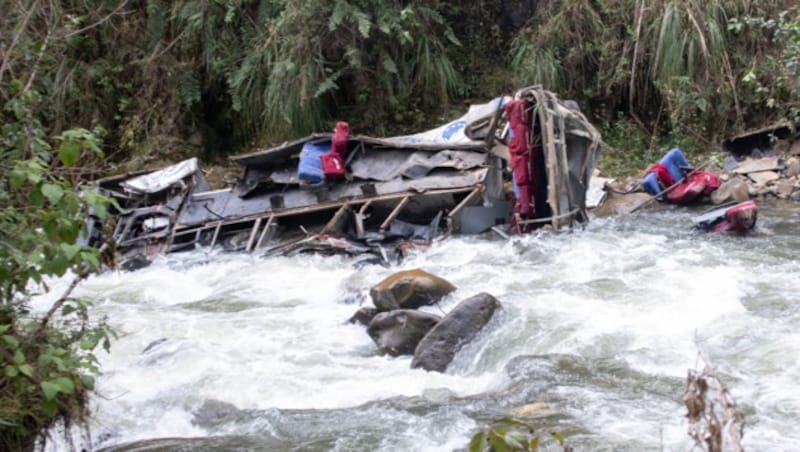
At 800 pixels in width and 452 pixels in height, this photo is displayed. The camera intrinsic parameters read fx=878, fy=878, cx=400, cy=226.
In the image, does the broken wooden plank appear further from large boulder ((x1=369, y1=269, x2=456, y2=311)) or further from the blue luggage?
large boulder ((x1=369, y1=269, x2=456, y2=311))

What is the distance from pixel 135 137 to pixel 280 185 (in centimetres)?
500

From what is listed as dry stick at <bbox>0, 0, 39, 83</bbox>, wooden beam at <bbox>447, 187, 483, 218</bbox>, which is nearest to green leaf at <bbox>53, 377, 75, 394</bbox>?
dry stick at <bbox>0, 0, 39, 83</bbox>

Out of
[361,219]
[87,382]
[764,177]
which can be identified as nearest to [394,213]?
[361,219]

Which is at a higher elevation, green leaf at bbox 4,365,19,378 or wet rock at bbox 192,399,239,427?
green leaf at bbox 4,365,19,378

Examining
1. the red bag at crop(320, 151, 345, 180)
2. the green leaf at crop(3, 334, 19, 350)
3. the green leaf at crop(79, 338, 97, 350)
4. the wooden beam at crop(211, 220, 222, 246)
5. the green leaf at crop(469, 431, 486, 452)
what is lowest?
the wooden beam at crop(211, 220, 222, 246)

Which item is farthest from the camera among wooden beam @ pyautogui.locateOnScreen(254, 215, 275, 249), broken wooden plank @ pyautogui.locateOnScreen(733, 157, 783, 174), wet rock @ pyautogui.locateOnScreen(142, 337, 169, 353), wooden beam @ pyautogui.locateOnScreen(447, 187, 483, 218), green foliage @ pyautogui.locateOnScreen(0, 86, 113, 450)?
broken wooden plank @ pyautogui.locateOnScreen(733, 157, 783, 174)

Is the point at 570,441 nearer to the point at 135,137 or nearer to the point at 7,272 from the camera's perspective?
the point at 7,272

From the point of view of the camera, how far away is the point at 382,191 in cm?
1068

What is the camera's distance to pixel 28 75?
4.49 metres

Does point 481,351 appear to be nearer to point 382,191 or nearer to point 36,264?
point 36,264

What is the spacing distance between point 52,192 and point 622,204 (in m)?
9.11

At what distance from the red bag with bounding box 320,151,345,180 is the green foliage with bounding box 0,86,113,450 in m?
6.89

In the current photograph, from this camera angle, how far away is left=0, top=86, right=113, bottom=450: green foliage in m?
3.40

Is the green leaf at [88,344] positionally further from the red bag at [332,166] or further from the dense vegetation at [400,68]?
the dense vegetation at [400,68]
